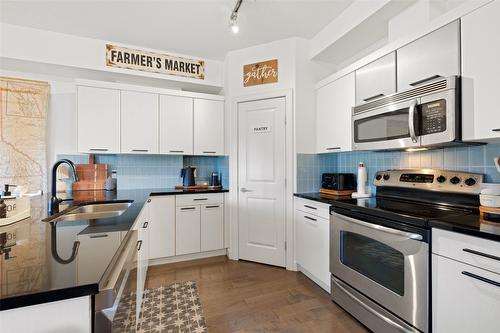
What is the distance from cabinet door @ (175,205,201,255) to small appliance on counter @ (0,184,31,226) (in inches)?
65.8

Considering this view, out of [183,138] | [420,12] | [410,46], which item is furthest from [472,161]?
[183,138]

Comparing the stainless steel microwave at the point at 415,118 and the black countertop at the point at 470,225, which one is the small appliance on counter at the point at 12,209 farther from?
the stainless steel microwave at the point at 415,118

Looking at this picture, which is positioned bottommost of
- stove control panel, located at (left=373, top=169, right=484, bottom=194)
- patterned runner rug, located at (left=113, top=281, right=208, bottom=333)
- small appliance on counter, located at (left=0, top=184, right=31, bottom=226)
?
patterned runner rug, located at (left=113, top=281, right=208, bottom=333)

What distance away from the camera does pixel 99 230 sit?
3.56 feet

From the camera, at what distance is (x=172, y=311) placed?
1.98 metres

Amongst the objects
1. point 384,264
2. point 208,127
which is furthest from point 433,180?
point 208,127

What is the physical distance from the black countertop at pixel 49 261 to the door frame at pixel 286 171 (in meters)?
1.92

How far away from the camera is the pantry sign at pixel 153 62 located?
293 cm

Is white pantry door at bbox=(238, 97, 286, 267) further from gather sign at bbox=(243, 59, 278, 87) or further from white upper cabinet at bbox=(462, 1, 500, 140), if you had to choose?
white upper cabinet at bbox=(462, 1, 500, 140)

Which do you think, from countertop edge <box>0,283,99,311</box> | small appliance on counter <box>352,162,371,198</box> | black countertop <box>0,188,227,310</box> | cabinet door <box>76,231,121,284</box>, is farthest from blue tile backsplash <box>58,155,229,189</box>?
countertop edge <box>0,283,99,311</box>

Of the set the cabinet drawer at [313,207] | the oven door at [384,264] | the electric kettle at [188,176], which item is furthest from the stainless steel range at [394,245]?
the electric kettle at [188,176]

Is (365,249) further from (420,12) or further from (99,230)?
(420,12)

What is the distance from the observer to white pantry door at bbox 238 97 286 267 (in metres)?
2.88

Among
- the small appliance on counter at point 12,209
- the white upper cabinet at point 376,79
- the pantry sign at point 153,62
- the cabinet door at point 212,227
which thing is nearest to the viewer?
the small appliance on counter at point 12,209
